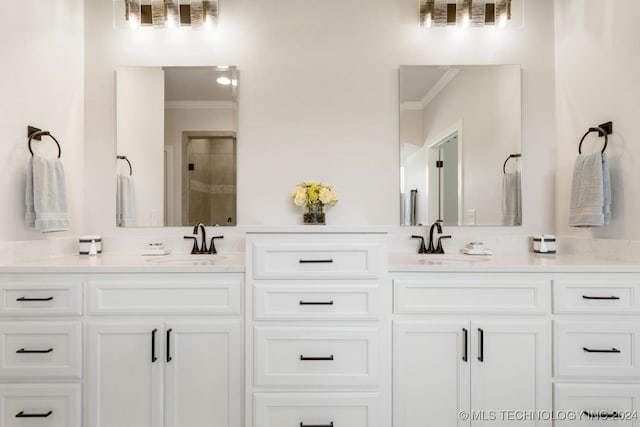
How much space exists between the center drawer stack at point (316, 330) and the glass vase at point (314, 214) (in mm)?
528

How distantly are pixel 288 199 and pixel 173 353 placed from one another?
3.55 ft

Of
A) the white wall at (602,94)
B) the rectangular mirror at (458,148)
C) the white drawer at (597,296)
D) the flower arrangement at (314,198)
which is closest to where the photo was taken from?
the white drawer at (597,296)

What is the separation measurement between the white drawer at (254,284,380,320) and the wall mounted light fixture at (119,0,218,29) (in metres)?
1.75

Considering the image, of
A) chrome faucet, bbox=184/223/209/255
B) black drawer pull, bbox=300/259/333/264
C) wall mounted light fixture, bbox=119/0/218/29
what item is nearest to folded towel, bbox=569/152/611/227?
black drawer pull, bbox=300/259/333/264

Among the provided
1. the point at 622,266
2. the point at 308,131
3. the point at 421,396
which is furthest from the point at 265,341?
the point at 622,266

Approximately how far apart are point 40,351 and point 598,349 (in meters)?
2.46

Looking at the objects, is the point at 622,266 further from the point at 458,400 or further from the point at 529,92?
the point at 529,92

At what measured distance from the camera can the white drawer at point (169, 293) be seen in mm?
1680

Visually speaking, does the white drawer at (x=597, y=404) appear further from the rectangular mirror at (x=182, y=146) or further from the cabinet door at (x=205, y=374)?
the rectangular mirror at (x=182, y=146)

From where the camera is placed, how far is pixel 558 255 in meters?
2.21

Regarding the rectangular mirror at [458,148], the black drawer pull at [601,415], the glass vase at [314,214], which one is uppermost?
the rectangular mirror at [458,148]

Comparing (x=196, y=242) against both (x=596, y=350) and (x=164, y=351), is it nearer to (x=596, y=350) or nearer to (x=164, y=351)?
(x=164, y=351)

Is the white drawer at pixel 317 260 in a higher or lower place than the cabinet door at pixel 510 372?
higher

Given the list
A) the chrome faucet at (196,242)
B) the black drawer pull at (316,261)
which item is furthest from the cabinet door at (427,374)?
the chrome faucet at (196,242)
